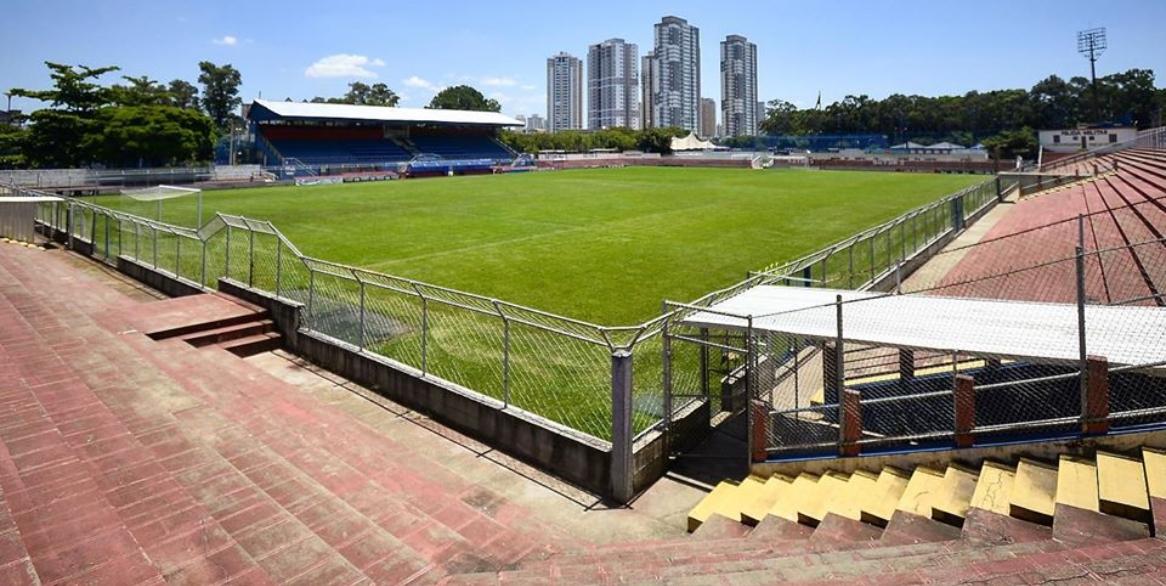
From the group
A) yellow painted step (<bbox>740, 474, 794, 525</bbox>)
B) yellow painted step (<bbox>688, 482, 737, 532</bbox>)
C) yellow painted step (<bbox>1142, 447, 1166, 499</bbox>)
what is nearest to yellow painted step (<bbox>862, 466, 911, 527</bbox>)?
yellow painted step (<bbox>740, 474, 794, 525</bbox>)

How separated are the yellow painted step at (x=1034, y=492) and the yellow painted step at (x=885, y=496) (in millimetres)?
812

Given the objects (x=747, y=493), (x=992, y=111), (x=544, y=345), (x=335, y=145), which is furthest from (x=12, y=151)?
(x=992, y=111)

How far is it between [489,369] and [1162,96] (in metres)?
127

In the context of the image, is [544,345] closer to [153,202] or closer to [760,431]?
[760,431]

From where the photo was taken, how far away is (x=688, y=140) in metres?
132

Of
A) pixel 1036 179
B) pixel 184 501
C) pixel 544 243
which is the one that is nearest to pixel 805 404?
pixel 184 501

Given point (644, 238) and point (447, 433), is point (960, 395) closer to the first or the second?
point (447, 433)

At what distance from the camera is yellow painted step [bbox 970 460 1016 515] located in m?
4.93

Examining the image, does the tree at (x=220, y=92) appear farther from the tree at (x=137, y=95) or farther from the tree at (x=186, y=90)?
the tree at (x=137, y=95)

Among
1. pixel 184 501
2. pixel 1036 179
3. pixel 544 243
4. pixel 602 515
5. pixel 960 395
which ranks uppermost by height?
pixel 1036 179

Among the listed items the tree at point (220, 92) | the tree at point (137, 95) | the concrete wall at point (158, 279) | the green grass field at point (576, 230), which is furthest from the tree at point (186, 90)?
the concrete wall at point (158, 279)

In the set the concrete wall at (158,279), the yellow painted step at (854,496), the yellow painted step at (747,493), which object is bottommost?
the yellow painted step at (747,493)

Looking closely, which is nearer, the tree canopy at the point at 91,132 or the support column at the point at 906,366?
the support column at the point at 906,366

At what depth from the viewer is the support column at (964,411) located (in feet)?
18.6
